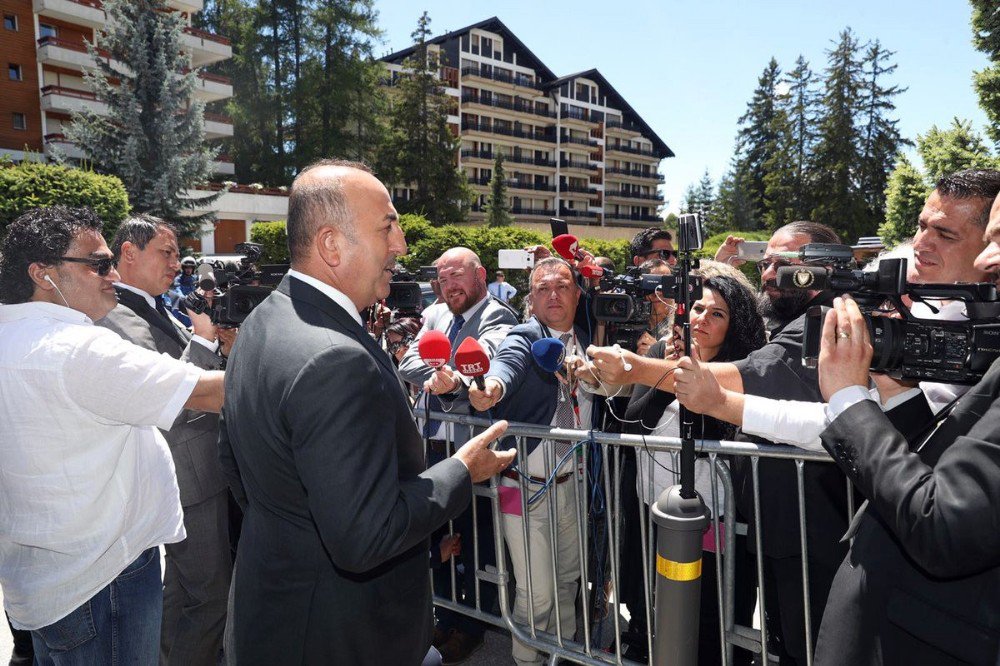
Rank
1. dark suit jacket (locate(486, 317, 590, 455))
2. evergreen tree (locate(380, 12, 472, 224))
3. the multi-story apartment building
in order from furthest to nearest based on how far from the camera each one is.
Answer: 1. the multi-story apartment building
2. evergreen tree (locate(380, 12, 472, 224))
3. dark suit jacket (locate(486, 317, 590, 455))

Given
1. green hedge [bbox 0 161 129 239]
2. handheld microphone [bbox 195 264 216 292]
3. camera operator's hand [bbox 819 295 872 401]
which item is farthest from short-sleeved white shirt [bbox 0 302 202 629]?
green hedge [bbox 0 161 129 239]

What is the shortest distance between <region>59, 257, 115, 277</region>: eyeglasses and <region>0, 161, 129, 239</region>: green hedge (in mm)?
15482

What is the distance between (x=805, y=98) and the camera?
47.3 metres

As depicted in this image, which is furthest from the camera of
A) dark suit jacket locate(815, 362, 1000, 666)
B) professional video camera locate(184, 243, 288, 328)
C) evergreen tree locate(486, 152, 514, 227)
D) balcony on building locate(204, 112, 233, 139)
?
evergreen tree locate(486, 152, 514, 227)

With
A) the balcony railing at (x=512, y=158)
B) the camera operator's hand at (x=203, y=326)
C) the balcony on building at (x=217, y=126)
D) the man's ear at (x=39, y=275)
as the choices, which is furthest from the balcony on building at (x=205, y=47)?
the man's ear at (x=39, y=275)

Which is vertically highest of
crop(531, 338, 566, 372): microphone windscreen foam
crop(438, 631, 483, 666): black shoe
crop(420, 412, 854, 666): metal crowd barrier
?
crop(531, 338, 566, 372): microphone windscreen foam

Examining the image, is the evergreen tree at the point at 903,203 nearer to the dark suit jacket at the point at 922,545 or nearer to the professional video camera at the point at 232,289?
the professional video camera at the point at 232,289

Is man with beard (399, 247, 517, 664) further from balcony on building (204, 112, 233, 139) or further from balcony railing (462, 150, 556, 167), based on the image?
balcony railing (462, 150, 556, 167)

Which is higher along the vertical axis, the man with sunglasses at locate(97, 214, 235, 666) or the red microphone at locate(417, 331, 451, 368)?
the red microphone at locate(417, 331, 451, 368)

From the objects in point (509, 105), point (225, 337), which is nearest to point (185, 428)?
point (225, 337)

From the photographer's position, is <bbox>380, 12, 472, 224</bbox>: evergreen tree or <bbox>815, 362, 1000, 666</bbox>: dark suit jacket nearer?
<bbox>815, 362, 1000, 666</bbox>: dark suit jacket

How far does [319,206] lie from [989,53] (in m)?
23.6

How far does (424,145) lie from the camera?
145 ft

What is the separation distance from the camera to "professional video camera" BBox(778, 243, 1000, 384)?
159 centimetres
